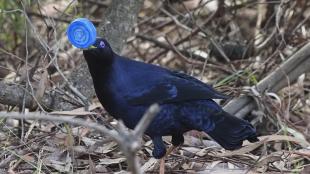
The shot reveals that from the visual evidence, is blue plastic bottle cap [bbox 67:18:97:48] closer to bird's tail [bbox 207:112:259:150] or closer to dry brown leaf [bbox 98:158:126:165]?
bird's tail [bbox 207:112:259:150]

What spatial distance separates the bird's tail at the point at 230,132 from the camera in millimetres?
3623

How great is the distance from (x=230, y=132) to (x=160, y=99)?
0.43 metres

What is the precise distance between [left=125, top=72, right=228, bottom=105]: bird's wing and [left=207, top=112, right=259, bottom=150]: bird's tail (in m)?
0.15

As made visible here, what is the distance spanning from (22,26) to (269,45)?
87.1 inches

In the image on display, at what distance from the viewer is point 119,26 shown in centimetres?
479

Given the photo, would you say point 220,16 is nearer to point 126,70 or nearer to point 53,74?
point 53,74

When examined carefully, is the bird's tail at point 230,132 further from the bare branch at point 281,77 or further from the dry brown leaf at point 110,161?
the bare branch at point 281,77

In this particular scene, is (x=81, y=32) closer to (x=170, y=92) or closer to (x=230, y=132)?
(x=170, y=92)

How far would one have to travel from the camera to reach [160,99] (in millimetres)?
3602

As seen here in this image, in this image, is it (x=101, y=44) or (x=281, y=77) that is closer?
(x=101, y=44)

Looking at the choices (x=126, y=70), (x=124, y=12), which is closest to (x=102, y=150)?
(x=126, y=70)

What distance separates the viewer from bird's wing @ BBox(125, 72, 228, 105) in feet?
11.7

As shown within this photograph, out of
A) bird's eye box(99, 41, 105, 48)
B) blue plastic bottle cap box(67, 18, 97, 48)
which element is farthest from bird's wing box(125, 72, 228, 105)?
blue plastic bottle cap box(67, 18, 97, 48)

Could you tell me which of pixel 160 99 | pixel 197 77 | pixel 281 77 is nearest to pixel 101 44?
pixel 160 99
